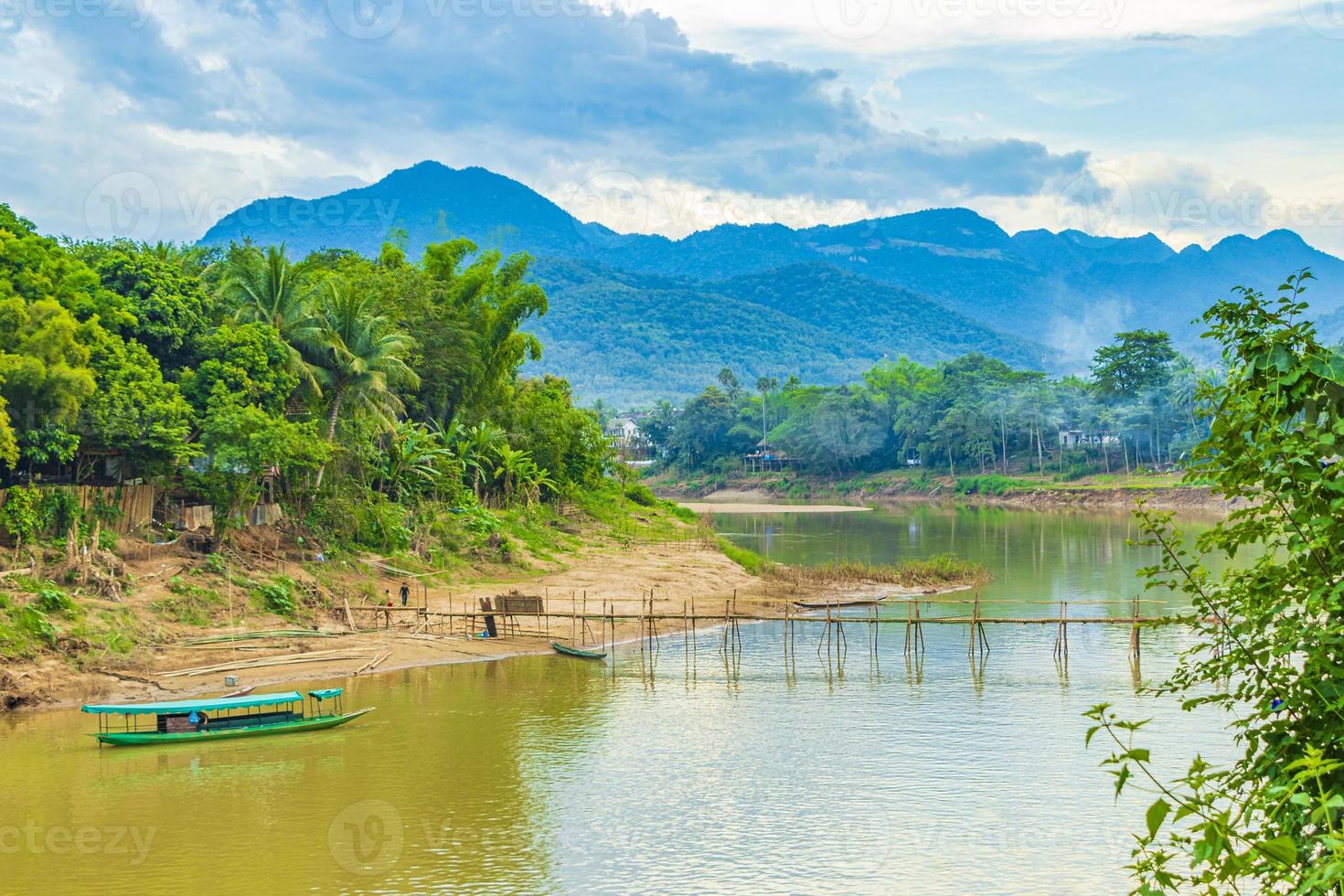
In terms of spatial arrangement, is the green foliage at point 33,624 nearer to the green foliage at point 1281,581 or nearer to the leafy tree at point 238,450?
the leafy tree at point 238,450

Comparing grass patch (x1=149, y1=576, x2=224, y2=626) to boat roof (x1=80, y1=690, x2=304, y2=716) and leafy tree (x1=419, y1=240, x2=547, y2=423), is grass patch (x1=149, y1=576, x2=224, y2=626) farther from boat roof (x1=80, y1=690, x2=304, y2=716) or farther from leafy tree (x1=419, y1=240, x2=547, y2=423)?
leafy tree (x1=419, y1=240, x2=547, y2=423)

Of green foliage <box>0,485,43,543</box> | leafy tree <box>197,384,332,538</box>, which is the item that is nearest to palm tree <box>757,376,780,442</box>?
leafy tree <box>197,384,332,538</box>

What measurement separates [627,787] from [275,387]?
18.9m

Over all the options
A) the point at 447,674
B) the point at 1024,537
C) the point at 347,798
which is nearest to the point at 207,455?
the point at 447,674

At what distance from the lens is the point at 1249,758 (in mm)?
7262

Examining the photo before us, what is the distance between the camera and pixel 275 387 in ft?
115

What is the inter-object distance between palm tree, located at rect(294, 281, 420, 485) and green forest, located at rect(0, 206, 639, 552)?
0.07 meters

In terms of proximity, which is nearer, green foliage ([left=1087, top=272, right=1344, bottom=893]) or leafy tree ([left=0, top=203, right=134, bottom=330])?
green foliage ([left=1087, top=272, right=1344, bottom=893])

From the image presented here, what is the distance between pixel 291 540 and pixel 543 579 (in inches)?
362

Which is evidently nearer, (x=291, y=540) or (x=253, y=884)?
(x=253, y=884)

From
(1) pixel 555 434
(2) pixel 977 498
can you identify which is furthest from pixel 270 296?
(2) pixel 977 498

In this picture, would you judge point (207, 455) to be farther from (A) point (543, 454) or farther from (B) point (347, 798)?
(A) point (543, 454)

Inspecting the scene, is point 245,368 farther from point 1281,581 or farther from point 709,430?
point 709,430

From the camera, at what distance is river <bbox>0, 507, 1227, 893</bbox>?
1764 cm
